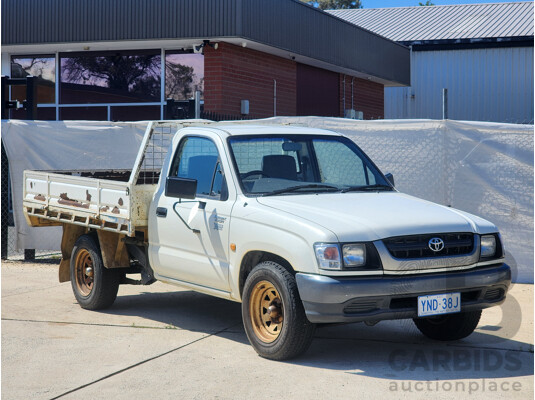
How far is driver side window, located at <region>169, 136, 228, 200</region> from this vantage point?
7797 mm

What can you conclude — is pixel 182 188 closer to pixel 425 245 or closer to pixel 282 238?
pixel 282 238

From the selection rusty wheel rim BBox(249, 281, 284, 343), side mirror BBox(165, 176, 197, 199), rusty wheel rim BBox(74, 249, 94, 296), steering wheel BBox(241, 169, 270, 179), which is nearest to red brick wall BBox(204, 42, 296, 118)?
rusty wheel rim BBox(74, 249, 94, 296)

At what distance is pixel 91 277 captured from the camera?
30.5 feet

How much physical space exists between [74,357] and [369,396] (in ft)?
8.38

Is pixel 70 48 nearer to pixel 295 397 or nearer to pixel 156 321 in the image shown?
pixel 156 321

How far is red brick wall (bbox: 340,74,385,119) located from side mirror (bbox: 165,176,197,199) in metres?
18.9

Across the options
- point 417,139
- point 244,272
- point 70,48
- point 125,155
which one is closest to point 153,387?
point 244,272

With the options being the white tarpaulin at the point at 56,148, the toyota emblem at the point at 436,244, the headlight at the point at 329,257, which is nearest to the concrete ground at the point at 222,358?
the headlight at the point at 329,257

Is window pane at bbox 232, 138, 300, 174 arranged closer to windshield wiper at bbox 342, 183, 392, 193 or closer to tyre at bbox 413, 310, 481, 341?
windshield wiper at bbox 342, 183, 392, 193

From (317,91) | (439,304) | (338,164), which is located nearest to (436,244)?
(439,304)

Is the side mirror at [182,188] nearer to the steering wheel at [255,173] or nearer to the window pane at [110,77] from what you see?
the steering wheel at [255,173]

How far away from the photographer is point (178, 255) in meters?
8.06

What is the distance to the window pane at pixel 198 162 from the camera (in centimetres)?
796

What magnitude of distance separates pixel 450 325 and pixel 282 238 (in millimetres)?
1912
